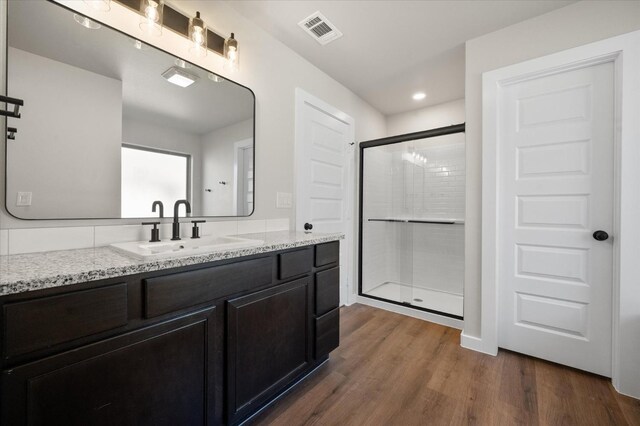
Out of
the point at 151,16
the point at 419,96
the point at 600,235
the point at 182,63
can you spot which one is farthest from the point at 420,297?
the point at 151,16

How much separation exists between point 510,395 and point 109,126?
2761 mm

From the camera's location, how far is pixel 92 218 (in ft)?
4.29

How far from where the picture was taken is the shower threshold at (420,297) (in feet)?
9.35

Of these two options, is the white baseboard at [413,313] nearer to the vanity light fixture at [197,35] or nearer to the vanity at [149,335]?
the vanity at [149,335]

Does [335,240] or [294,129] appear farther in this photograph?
[294,129]

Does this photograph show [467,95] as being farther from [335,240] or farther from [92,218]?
[92,218]

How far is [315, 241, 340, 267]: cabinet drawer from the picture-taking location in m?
1.77

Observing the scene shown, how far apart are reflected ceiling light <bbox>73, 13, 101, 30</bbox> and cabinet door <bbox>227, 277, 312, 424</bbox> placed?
1.51 meters

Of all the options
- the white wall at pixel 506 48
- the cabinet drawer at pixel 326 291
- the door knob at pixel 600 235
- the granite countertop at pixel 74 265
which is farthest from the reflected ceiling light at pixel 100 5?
the door knob at pixel 600 235

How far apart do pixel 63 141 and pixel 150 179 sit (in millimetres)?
387

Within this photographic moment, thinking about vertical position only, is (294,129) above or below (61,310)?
above

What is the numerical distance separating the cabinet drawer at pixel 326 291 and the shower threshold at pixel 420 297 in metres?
1.41

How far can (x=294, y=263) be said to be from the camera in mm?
1577

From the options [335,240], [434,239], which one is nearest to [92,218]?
[335,240]
